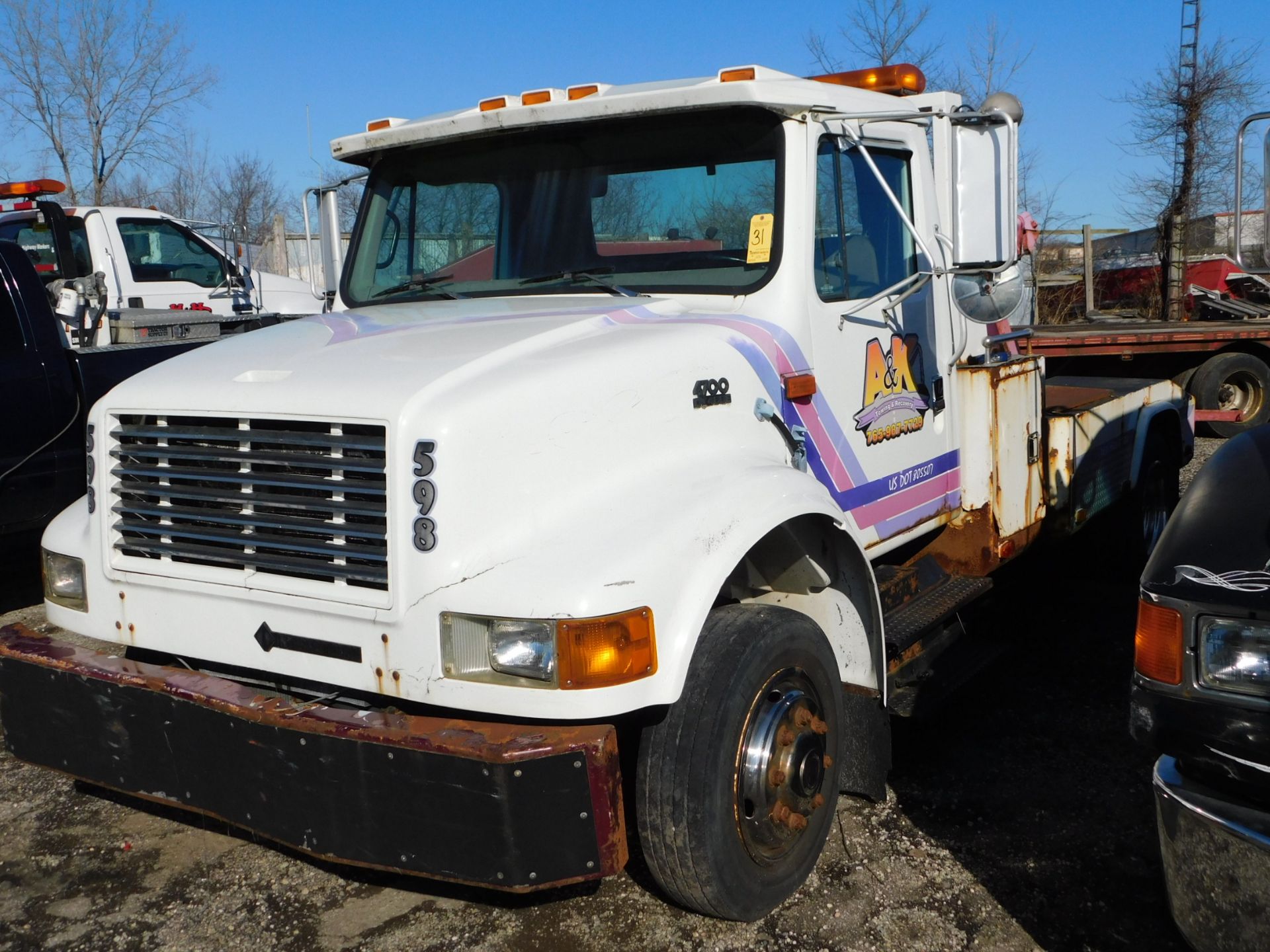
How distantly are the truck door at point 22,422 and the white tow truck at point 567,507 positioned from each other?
8.69 ft

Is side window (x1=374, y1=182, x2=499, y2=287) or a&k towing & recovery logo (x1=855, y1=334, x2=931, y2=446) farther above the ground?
side window (x1=374, y1=182, x2=499, y2=287)

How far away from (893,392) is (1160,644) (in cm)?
174

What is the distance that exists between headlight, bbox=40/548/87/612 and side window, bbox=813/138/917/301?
7.82 ft

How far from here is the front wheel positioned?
2936mm

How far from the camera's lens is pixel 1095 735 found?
4.53 metres

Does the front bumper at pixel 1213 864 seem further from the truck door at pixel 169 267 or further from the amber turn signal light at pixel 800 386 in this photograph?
the truck door at pixel 169 267

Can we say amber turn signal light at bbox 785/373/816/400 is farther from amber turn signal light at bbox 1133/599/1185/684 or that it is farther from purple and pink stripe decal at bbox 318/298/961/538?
amber turn signal light at bbox 1133/599/1185/684

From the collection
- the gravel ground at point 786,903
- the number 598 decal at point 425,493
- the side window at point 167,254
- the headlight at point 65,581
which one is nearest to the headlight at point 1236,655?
the gravel ground at point 786,903

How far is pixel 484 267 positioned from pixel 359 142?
0.70 meters

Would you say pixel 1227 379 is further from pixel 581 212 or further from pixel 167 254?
pixel 167 254

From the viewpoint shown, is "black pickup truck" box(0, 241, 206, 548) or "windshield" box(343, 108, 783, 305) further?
"black pickup truck" box(0, 241, 206, 548)

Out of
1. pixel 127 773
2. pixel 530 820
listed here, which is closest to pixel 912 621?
pixel 530 820

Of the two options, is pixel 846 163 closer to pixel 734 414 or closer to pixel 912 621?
pixel 734 414

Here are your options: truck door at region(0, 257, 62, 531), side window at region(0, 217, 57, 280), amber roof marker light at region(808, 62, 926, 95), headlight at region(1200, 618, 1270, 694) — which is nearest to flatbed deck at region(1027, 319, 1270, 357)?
amber roof marker light at region(808, 62, 926, 95)
